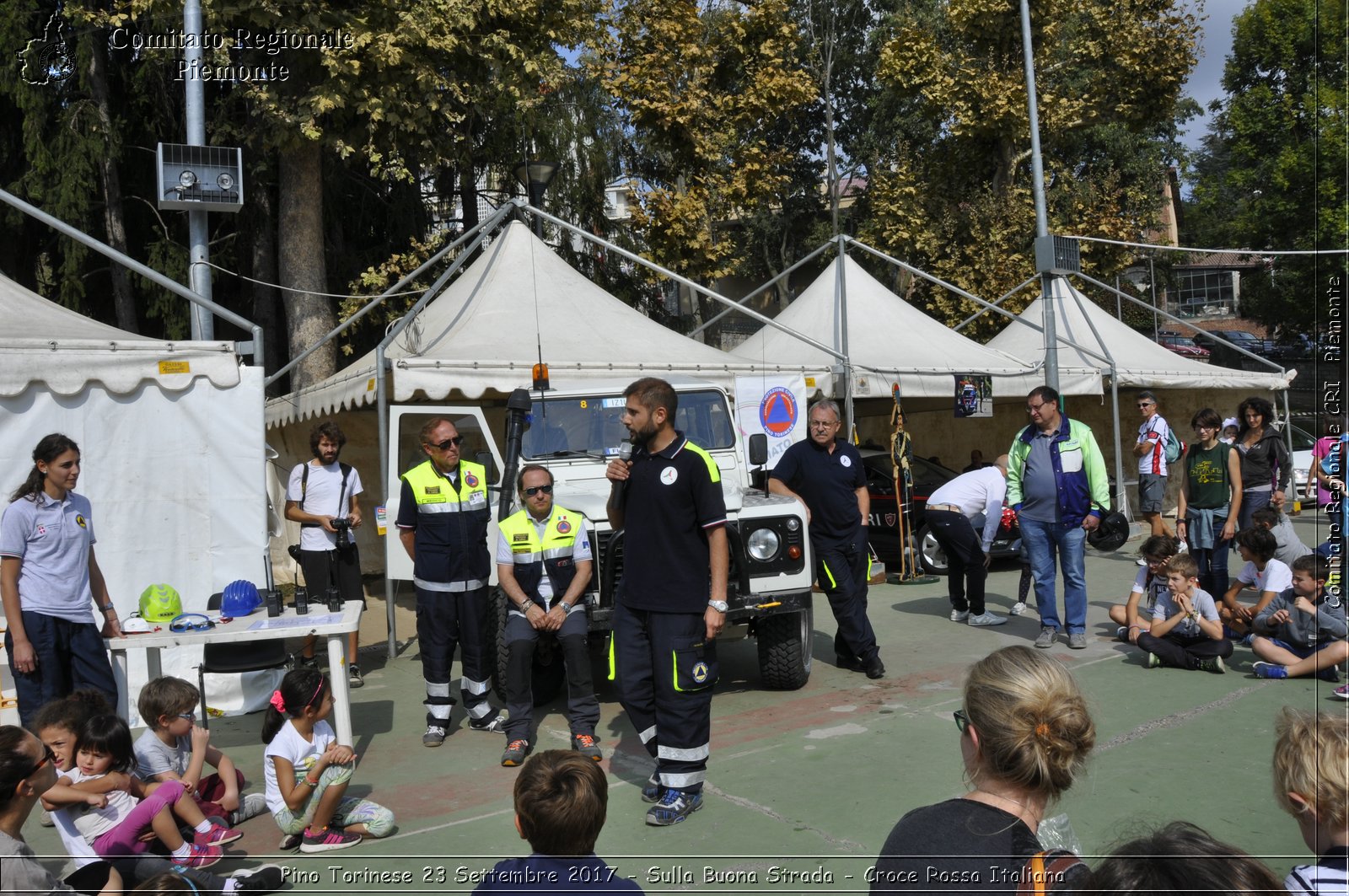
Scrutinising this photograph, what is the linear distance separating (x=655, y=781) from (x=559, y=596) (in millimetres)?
1367

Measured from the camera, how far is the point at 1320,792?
2033 mm

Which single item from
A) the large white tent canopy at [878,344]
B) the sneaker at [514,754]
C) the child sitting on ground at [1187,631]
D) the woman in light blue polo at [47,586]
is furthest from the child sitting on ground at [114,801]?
the large white tent canopy at [878,344]

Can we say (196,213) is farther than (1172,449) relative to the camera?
No

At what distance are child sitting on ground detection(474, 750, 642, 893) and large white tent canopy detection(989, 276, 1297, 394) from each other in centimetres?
1465

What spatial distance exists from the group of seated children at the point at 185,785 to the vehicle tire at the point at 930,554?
30.0 feet

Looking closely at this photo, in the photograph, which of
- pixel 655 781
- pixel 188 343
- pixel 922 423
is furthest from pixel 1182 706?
pixel 922 423

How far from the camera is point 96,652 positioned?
18.1 feet

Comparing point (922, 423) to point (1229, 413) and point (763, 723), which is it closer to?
point (1229, 413)

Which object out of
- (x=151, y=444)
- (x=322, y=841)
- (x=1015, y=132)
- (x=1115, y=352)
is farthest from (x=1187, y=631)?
(x=1015, y=132)

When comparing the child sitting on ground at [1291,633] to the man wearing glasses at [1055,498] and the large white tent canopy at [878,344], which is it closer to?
the man wearing glasses at [1055,498]

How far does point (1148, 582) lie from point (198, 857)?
6323mm

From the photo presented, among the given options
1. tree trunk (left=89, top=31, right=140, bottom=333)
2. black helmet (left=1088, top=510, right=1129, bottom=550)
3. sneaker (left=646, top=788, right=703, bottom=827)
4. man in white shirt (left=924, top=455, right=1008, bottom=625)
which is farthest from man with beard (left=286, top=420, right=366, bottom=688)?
tree trunk (left=89, top=31, right=140, bottom=333)

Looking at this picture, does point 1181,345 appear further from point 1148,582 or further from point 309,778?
point 309,778

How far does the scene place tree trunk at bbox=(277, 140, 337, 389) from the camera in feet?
47.1
